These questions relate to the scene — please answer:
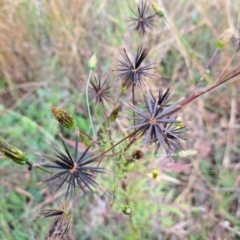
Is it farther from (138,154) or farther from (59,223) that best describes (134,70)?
(59,223)

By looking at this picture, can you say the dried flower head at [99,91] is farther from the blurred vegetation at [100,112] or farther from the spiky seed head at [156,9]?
the blurred vegetation at [100,112]

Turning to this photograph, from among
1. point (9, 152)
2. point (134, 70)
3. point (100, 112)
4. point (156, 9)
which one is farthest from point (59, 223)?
point (100, 112)

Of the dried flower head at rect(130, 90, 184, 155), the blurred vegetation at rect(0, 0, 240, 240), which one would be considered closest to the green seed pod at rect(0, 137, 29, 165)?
the dried flower head at rect(130, 90, 184, 155)

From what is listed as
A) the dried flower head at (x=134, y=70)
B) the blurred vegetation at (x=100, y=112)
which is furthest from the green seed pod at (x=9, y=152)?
the blurred vegetation at (x=100, y=112)

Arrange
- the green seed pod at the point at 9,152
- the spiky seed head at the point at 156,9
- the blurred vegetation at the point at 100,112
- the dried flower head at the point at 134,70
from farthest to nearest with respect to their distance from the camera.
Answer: the blurred vegetation at the point at 100,112
the spiky seed head at the point at 156,9
the dried flower head at the point at 134,70
the green seed pod at the point at 9,152

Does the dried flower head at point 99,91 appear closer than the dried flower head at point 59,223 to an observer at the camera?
No

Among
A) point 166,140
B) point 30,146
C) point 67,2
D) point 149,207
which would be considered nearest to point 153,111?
point 166,140
